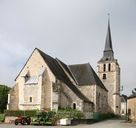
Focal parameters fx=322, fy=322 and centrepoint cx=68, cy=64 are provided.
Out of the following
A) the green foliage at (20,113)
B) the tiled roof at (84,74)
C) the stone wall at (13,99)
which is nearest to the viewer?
the green foliage at (20,113)

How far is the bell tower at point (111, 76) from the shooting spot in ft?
224

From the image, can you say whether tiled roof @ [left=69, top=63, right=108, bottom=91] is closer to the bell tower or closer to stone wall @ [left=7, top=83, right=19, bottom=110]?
the bell tower

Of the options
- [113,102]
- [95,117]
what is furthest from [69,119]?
[113,102]

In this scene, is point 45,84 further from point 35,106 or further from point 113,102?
point 113,102

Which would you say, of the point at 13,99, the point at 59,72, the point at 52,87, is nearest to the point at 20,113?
the point at 13,99

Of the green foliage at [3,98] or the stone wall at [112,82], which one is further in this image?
the stone wall at [112,82]

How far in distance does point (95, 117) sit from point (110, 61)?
23.7m

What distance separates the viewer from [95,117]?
48.2 meters

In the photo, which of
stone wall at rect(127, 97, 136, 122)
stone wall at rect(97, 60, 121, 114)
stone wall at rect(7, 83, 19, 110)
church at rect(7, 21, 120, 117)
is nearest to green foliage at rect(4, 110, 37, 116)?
church at rect(7, 21, 120, 117)

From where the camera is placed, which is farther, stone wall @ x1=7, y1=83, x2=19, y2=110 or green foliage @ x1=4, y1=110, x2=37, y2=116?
stone wall @ x1=7, y1=83, x2=19, y2=110

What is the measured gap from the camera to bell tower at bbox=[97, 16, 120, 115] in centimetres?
6816

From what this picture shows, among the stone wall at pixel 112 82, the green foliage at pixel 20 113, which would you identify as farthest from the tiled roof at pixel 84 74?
the green foliage at pixel 20 113

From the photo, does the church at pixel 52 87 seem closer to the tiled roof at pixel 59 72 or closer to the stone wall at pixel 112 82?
the tiled roof at pixel 59 72

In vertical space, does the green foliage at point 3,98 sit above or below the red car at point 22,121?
above
